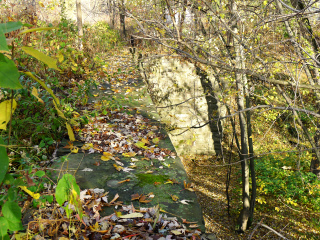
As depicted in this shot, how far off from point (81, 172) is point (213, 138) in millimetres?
7064

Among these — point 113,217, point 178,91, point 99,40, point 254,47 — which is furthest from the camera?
point 99,40

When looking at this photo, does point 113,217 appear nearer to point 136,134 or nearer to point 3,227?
point 3,227

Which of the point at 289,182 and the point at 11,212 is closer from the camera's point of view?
the point at 11,212

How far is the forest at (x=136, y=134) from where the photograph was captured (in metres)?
1.57

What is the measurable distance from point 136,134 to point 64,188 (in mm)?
2894

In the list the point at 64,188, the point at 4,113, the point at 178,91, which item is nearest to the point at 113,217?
the point at 64,188

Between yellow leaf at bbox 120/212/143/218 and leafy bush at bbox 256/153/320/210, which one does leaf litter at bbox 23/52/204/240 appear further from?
leafy bush at bbox 256/153/320/210

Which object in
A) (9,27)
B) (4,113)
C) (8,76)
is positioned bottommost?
(4,113)

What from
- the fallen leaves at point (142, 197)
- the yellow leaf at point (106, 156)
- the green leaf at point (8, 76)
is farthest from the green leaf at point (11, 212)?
the yellow leaf at point (106, 156)

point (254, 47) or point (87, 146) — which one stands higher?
point (254, 47)

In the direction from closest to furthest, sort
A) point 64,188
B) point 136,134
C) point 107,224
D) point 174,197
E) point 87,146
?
1. point 64,188
2. point 107,224
3. point 174,197
4. point 87,146
5. point 136,134

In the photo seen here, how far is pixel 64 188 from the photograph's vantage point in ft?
3.36

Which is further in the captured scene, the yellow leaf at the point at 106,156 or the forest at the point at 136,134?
the yellow leaf at the point at 106,156

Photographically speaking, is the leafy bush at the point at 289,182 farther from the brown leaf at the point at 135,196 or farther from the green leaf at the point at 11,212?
the green leaf at the point at 11,212
